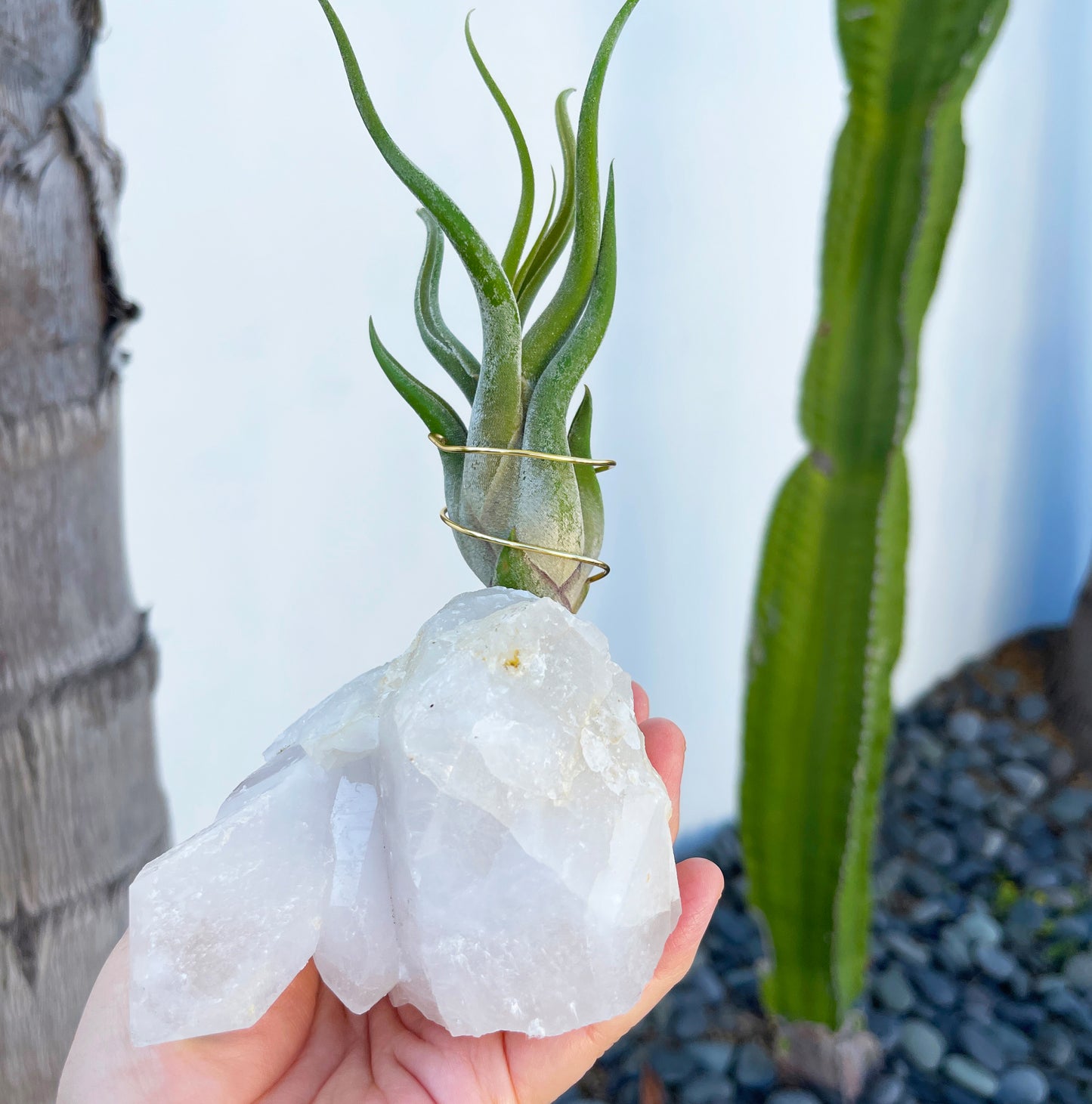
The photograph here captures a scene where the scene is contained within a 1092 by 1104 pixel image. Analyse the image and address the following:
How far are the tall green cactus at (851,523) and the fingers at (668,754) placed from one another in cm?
39

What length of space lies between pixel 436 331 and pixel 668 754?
36 cm


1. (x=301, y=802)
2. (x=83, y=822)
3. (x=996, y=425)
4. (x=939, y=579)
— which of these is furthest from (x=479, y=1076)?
(x=996, y=425)

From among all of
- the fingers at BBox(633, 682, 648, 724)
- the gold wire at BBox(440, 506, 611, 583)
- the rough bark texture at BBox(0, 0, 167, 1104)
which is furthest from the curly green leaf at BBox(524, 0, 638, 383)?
the rough bark texture at BBox(0, 0, 167, 1104)

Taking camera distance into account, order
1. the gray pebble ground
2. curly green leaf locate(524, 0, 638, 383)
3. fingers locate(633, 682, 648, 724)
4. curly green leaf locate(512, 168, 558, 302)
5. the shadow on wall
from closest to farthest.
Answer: curly green leaf locate(524, 0, 638, 383) < curly green leaf locate(512, 168, 558, 302) < fingers locate(633, 682, 648, 724) < the gray pebble ground < the shadow on wall

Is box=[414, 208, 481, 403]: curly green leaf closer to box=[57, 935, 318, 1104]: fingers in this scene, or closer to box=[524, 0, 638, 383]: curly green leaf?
box=[524, 0, 638, 383]: curly green leaf

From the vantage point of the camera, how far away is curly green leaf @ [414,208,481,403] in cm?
64

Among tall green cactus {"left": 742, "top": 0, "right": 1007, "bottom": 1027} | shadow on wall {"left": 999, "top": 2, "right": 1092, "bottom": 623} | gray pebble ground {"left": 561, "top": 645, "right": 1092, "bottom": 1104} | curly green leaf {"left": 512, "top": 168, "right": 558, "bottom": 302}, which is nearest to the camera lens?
curly green leaf {"left": 512, "top": 168, "right": 558, "bottom": 302}

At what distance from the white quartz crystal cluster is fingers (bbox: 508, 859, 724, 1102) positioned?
0.16ft

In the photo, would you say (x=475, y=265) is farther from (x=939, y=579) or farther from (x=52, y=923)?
(x=939, y=579)

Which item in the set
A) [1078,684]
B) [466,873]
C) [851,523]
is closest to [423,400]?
[466,873]

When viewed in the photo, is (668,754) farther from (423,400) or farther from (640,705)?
(423,400)

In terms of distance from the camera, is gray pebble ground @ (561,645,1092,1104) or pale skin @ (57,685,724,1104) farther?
gray pebble ground @ (561,645,1092,1104)

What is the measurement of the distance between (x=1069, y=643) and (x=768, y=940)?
3.83 ft

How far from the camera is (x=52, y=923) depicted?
0.89 metres
